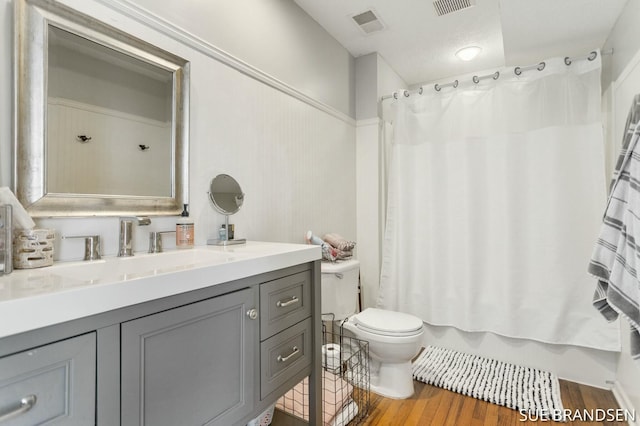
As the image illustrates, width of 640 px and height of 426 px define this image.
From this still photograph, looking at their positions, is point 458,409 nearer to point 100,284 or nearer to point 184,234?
point 184,234

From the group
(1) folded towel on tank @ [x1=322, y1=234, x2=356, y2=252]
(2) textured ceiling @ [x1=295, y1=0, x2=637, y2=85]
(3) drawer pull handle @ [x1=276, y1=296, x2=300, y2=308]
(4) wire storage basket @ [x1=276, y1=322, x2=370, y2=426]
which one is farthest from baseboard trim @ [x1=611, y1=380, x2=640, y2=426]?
(2) textured ceiling @ [x1=295, y1=0, x2=637, y2=85]

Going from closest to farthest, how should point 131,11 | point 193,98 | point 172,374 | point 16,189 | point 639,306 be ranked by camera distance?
point 172,374 → point 16,189 → point 639,306 → point 131,11 → point 193,98

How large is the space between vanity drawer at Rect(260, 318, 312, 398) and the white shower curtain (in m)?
1.54

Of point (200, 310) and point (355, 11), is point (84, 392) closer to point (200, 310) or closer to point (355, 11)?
point (200, 310)

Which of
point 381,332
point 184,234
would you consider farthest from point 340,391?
point 184,234

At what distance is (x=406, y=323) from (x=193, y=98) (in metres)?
1.71

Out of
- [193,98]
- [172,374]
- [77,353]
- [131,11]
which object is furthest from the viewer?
[193,98]

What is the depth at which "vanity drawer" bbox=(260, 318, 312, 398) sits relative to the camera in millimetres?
1118

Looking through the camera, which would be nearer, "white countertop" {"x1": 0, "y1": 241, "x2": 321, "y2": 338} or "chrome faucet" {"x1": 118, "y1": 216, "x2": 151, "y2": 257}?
"white countertop" {"x1": 0, "y1": 241, "x2": 321, "y2": 338}

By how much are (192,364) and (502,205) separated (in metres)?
2.27

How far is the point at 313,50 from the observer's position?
2.34 metres

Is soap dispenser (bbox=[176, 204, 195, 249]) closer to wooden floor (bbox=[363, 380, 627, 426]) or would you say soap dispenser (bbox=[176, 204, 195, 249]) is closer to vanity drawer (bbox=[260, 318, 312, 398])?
vanity drawer (bbox=[260, 318, 312, 398])

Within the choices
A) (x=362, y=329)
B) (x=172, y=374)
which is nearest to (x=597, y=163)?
(x=362, y=329)

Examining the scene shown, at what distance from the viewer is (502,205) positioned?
2.35m
